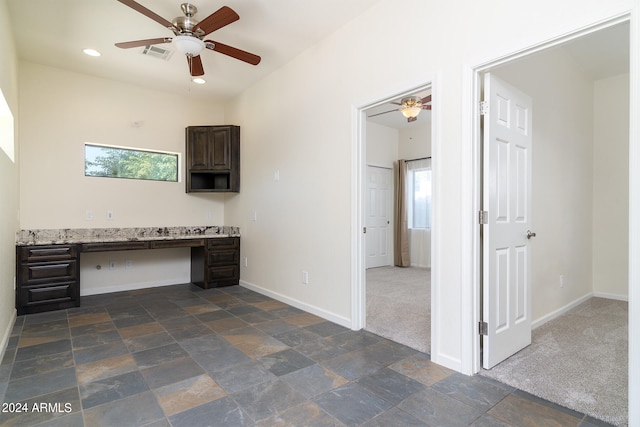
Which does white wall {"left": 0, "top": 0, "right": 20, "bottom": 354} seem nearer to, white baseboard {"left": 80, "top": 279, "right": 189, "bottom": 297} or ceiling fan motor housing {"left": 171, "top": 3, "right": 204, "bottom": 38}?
white baseboard {"left": 80, "top": 279, "right": 189, "bottom": 297}

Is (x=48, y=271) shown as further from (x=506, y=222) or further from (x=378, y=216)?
(x=378, y=216)

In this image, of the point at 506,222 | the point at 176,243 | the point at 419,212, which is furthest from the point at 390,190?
the point at 506,222

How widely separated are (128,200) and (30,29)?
2.25 meters

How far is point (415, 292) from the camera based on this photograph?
4.76 meters

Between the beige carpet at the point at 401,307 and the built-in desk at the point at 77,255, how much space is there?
2247mm

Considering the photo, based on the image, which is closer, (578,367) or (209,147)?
(578,367)

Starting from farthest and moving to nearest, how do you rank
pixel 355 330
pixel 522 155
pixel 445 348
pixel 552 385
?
pixel 355 330 < pixel 522 155 < pixel 445 348 < pixel 552 385

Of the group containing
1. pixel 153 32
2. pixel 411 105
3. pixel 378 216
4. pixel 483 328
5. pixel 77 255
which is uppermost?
pixel 153 32

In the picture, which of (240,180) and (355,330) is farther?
(240,180)

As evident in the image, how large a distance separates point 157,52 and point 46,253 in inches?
103

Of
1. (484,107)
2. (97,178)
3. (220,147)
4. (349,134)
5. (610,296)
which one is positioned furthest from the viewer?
(220,147)

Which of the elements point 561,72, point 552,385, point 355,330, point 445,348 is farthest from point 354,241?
point 561,72

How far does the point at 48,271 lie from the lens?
3824 millimetres

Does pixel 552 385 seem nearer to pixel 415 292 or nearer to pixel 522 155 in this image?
pixel 522 155
